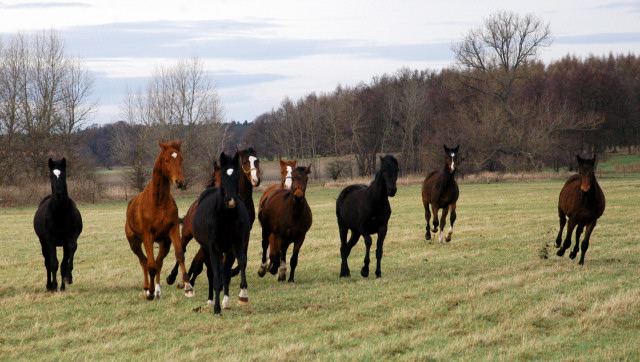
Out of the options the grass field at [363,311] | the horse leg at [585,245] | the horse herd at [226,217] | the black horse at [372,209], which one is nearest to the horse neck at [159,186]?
the horse herd at [226,217]

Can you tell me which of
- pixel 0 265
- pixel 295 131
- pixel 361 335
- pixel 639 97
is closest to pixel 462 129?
pixel 295 131

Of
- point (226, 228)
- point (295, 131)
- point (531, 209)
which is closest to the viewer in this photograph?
point (226, 228)

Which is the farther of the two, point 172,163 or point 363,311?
point 172,163

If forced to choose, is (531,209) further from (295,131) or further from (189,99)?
(295,131)

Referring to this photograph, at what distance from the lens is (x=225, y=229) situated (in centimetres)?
808

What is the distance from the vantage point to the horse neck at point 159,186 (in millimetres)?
8867

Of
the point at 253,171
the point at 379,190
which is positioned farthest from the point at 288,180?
the point at 379,190

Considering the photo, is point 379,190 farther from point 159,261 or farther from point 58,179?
point 58,179

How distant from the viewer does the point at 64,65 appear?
50656 mm

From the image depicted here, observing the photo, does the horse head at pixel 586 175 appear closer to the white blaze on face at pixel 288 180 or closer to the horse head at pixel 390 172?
the horse head at pixel 390 172

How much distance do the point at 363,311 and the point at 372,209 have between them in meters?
2.85

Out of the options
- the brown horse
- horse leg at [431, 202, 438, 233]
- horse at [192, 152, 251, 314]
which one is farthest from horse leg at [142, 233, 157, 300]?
horse leg at [431, 202, 438, 233]

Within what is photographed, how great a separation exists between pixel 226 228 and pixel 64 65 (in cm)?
4798

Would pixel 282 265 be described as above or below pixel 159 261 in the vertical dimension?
below
